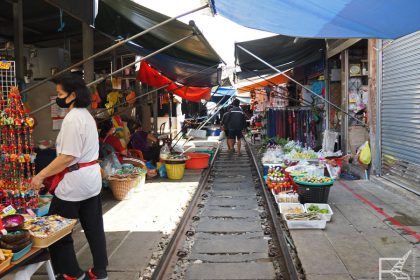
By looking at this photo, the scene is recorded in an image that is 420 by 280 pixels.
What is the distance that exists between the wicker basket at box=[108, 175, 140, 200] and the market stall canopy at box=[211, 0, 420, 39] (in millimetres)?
3844

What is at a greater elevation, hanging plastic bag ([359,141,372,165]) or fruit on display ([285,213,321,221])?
hanging plastic bag ([359,141,372,165])

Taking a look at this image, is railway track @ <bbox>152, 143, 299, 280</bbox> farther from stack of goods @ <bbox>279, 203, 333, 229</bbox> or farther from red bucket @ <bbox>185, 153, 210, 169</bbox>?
red bucket @ <bbox>185, 153, 210, 169</bbox>

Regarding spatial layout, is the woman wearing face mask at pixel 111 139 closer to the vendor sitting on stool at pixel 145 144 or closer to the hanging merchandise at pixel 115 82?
the vendor sitting on stool at pixel 145 144

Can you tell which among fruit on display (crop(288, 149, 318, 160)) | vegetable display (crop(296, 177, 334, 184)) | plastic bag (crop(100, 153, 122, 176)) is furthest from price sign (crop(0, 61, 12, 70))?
fruit on display (crop(288, 149, 318, 160))

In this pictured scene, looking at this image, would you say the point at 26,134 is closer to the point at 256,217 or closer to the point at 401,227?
the point at 256,217

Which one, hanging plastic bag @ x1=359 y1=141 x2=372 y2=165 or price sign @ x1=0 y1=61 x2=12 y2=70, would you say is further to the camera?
hanging plastic bag @ x1=359 y1=141 x2=372 y2=165

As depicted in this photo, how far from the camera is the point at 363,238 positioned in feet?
17.5

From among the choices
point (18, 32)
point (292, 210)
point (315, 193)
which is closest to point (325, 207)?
point (315, 193)

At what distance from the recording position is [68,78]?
3770 mm

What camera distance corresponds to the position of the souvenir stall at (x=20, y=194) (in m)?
3.15

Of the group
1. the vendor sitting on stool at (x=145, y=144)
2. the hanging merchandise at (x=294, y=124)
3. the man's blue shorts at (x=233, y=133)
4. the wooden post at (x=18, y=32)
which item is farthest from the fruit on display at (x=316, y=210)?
→ the man's blue shorts at (x=233, y=133)

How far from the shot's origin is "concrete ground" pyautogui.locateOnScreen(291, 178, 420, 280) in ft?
14.2

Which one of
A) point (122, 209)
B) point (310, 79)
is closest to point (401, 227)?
point (122, 209)

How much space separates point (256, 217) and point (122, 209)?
2353mm
